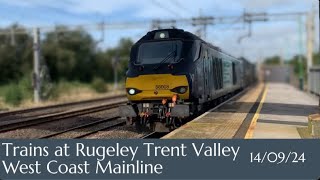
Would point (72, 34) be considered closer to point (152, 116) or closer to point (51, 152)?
point (152, 116)

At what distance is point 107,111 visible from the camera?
2425 cm

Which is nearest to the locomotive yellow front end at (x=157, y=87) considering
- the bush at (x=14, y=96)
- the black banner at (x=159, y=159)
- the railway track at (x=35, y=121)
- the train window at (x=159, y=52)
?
the train window at (x=159, y=52)

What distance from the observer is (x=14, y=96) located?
3247 cm

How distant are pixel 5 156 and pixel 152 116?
6.66 metres

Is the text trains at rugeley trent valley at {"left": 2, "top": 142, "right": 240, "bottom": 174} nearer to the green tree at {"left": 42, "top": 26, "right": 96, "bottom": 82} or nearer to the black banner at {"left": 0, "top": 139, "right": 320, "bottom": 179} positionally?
the black banner at {"left": 0, "top": 139, "right": 320, "bottom": 179}

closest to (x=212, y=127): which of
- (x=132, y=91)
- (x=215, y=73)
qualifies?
(x=132, y=91)

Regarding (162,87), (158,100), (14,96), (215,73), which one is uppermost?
(215,73)

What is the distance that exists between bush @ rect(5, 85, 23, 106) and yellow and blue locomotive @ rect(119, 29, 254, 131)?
64.8 ft

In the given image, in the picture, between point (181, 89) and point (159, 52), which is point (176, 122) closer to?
point (181, 89)

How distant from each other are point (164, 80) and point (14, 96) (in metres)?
21.2

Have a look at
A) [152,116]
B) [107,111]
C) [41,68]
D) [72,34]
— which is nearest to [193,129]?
[152,116]

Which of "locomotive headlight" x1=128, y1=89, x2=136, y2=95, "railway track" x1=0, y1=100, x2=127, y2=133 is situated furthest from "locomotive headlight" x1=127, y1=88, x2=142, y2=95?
"railway track" x1=0, y1=100, x2=127, y2=133

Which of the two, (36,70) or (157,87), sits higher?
(36,70)

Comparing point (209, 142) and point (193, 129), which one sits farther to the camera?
point (193, 129)
